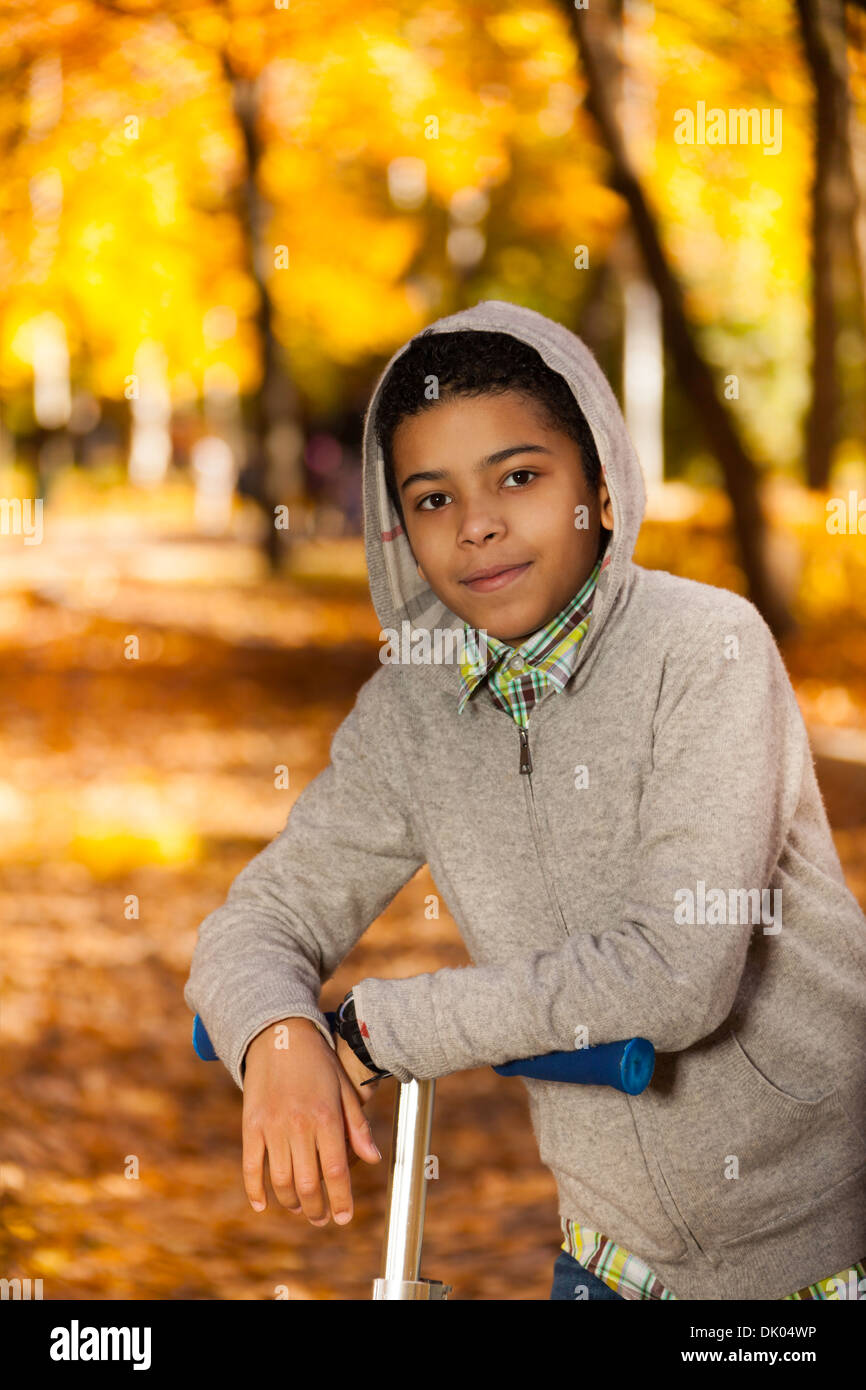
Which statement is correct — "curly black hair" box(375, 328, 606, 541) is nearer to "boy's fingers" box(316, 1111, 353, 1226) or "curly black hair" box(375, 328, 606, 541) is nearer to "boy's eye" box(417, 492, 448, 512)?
"boy's eye" box(417, 492, 448, 512)


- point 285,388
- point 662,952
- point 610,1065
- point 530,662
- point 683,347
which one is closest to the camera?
point 610,1065

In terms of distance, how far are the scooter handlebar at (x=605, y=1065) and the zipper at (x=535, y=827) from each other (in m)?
0.28

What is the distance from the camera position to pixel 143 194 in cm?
632

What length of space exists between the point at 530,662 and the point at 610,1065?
0.50 m

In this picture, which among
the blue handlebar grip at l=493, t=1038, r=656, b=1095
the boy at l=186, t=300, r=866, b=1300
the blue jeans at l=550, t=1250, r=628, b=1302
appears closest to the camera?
the blue handlebar grip at l=493, t=1038, r=656, b=1095

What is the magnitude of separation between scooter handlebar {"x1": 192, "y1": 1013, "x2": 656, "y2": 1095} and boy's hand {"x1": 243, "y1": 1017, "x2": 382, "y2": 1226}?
160 mm

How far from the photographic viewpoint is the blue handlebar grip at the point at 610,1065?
1.10 metres

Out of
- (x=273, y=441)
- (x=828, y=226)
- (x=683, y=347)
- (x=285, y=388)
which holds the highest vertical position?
→ (x=285, y=388)

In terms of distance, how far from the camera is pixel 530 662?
1479mm

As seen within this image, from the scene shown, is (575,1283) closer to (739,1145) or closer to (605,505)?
(739,1145)

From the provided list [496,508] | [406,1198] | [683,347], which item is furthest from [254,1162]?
[683,347]

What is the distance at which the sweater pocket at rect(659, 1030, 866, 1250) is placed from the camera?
1422 millimetres

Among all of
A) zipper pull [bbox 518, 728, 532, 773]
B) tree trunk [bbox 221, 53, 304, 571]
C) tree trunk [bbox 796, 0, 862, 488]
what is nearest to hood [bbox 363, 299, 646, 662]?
zipper pull [bbox 518, 728, 532, 773]

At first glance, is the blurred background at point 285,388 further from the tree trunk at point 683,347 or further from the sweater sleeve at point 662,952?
the sweater sleeve at point 662,952
